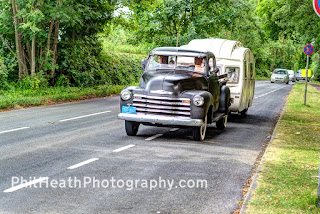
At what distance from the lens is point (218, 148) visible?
10.4 m

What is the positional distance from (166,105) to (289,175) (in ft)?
12.8

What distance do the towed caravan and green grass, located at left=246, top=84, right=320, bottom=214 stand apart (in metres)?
2.22

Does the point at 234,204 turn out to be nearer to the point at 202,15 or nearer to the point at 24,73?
the point at 24,73

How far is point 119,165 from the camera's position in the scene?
810 centimetres

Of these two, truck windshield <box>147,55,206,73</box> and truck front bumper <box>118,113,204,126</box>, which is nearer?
truck front bumper <box>118,113,204,126</box>

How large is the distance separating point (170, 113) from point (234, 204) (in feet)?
16.0

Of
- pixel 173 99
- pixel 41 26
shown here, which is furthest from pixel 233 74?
pixel 41 26

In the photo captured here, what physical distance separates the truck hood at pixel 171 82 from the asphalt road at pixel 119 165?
1224mm

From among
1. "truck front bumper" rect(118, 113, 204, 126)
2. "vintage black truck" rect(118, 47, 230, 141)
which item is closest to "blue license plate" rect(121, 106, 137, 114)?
"vintage black truck" rect(118, 47, 230, 141)

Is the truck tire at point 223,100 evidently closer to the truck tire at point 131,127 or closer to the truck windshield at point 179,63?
the truck windshield at point 179,63

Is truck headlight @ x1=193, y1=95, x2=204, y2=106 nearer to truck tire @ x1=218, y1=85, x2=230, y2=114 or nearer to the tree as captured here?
truck tire @ x1=218, y1=85, x2=230, y2=114

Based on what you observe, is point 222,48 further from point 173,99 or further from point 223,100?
point 173,99

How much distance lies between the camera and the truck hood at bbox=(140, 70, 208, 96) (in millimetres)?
10914

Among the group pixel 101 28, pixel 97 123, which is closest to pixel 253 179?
pixel 97 123
